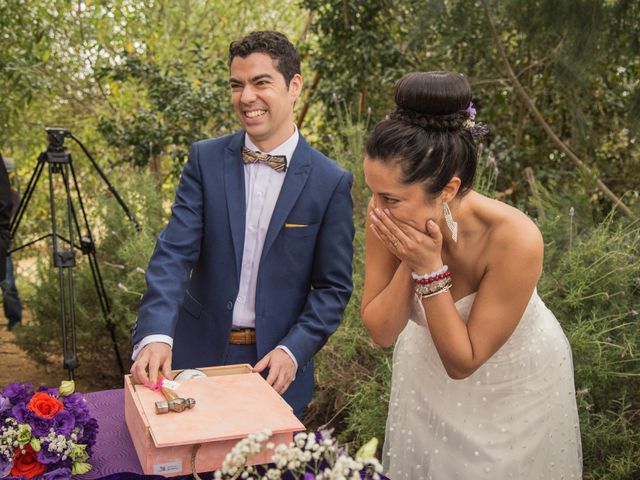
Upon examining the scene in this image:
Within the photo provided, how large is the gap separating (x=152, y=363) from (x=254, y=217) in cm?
66

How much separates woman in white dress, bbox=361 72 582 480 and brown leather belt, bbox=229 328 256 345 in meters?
0.47

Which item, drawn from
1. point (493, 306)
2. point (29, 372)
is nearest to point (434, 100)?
point (493, 306)

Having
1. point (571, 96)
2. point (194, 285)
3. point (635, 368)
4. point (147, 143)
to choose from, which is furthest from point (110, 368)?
point (571, 96)

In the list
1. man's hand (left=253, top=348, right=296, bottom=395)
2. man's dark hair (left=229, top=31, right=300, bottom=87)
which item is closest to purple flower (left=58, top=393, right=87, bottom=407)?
man's hand (left=253, top=348, right=296, bottom=395)

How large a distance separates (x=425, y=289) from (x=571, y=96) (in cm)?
445

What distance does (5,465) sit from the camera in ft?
5.61

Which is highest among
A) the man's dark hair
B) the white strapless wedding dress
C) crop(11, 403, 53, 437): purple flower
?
the man's dark hair

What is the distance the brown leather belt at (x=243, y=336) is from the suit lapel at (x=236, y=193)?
19cm

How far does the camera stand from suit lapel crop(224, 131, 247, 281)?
2420 mm

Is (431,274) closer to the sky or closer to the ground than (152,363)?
closer to the sky

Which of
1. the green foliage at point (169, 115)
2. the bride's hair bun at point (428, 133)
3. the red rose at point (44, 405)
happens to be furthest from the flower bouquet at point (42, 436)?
the green foliage at point (169, 115)

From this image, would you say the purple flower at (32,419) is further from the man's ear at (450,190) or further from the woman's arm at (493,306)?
the man's ear at (450,190)

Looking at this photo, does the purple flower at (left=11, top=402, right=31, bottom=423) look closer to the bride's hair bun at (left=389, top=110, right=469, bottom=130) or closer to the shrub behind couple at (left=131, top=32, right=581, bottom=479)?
the shrub behind couple at (left=131, top=32, right=581, bottom=479)

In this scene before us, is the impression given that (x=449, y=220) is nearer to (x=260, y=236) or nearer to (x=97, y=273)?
(x=260, y=236)
